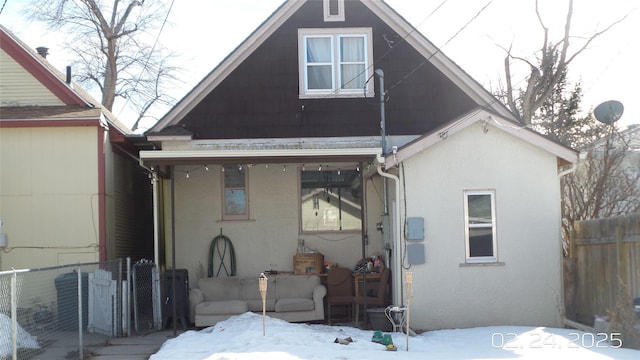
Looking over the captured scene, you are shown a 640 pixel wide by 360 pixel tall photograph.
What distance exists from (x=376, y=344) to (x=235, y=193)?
6119 mm

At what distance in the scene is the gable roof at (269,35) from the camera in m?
15.2

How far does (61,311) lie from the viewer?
36.1 ft

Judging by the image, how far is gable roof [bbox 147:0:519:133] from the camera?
15.2m

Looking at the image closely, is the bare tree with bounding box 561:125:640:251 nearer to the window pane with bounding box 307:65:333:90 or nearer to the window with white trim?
the window with white trim

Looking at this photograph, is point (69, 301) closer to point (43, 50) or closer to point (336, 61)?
point (336, 61)

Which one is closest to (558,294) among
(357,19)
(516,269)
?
(516,269)

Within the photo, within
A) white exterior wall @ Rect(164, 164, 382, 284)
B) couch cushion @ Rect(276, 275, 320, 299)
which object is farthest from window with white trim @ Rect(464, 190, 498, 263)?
couch cushion @ Rect(276, 275, 320, 299)

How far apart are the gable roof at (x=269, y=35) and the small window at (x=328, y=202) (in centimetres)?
285

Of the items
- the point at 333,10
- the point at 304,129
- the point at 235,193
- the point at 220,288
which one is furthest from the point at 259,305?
the point at 333,10

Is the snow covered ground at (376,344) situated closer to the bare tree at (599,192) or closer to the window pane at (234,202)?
the window pane at (234,202)

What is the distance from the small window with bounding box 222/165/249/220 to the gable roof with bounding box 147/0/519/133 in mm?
1669

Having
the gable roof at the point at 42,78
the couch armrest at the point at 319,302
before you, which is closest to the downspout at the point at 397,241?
the couch armrest at the point at 319,302

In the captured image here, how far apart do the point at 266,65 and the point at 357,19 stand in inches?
88.8

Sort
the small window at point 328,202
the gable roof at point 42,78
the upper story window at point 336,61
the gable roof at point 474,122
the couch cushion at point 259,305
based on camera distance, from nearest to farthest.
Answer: the gable roof at point 474,122
the couch cushion at point 259,305
the gable roof at point 42,78
the upper story window at point 336,61
the small window at point 328,202
